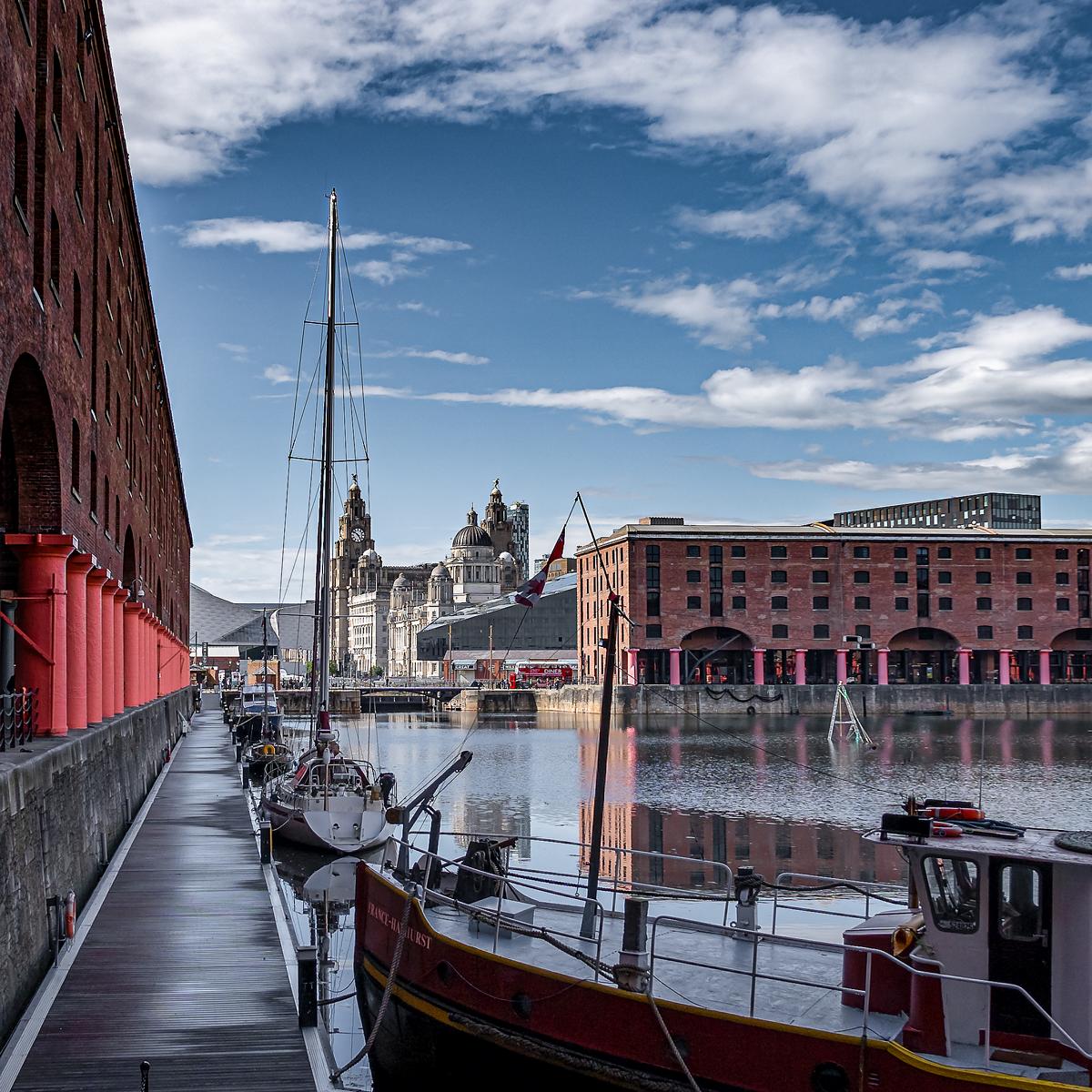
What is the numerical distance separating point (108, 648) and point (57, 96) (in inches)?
527

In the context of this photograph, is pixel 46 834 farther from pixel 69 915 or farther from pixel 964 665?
pixel 964 665

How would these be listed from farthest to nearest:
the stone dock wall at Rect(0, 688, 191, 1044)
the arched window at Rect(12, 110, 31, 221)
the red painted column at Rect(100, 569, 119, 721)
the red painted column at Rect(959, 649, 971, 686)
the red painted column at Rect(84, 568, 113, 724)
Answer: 1. the red painted column at Rect(959, 649, 971, 686)
2. the red painted column at Rect(100, 569, 119, 721)
3. the red painted column at Rect(84, 568, 113, 724)
4. the arched window at Rect(12, 110, 31, 221)
5. the stone dock wall at Rect(0, 688, 191, 1044)

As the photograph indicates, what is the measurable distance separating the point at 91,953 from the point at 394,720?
115 meters

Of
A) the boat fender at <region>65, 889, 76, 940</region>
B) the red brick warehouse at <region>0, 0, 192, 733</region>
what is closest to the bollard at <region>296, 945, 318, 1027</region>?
the boat fender at <region>65, 889, 76, 940</region>

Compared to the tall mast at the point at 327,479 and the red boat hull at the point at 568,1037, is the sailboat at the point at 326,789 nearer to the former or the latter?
the tall mast at the point at 327,479

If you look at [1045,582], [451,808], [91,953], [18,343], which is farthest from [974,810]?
[1045,582]

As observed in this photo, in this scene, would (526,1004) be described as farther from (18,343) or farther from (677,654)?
(677,654)

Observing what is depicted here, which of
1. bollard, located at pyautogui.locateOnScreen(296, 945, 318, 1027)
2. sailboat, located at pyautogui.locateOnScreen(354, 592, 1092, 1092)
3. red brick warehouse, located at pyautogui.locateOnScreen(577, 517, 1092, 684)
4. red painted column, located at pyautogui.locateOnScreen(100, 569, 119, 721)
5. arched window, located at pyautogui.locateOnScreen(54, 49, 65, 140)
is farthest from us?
red brick warehouse, located at pyautogui.locateOnScreen(577, 517, 1092, 684)

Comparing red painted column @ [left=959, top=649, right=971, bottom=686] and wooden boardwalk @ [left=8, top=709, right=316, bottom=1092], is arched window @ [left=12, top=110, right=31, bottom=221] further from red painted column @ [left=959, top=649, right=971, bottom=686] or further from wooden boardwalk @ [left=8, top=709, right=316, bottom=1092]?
red painted column @ [left=959, top=649, right=971, bottom=686]

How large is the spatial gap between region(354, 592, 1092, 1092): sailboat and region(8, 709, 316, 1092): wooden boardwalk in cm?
190

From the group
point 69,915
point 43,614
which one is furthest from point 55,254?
point 69,915

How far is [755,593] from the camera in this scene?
121 m

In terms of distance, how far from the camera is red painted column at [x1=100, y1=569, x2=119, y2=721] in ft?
105

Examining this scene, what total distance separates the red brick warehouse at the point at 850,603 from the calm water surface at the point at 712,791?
15.1m
